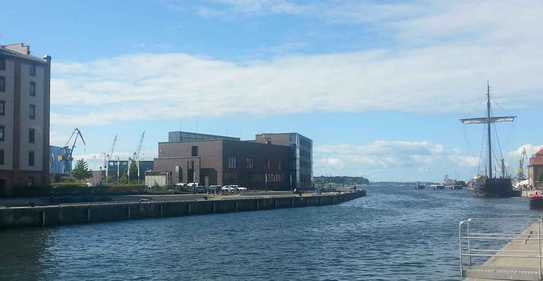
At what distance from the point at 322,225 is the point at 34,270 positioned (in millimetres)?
39537

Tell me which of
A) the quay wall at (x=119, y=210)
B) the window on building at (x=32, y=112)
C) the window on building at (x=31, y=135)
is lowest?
the quay wall at (x=119, y=210)

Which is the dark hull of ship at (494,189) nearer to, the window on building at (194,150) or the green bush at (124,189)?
the window on building at (194,150)

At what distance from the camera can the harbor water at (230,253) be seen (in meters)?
32.5

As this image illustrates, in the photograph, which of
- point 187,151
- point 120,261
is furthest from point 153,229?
point 187,151

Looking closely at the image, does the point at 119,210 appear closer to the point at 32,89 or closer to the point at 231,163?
the point at 32,89

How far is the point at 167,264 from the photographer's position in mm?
36438

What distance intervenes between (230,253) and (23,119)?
58.2 m

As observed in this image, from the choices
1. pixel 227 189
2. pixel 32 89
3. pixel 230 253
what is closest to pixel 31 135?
pixel 32 89

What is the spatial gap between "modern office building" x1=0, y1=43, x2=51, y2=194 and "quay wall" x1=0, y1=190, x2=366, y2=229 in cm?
1831

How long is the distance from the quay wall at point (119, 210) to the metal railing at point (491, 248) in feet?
128

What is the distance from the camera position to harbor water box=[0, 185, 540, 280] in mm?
32531

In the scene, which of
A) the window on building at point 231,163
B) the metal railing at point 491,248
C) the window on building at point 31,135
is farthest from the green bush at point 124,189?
the metal railing at point 491,248

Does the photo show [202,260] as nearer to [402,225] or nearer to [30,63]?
[402,225]

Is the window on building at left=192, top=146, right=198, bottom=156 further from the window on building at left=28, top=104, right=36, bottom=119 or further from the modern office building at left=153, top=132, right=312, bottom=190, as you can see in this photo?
the window on building at left=28, top=104, right=36, bottom=119
